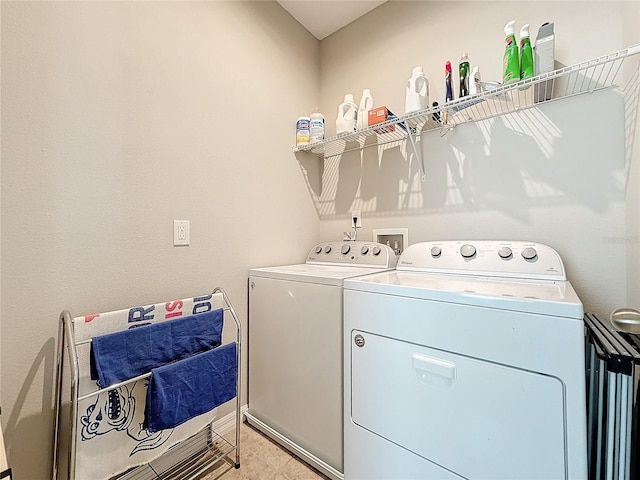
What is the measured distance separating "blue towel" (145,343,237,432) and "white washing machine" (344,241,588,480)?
0.54 m

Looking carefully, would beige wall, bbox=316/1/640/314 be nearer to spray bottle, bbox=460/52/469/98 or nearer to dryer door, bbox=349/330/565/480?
spray bottle, bbox=460/52/469/98

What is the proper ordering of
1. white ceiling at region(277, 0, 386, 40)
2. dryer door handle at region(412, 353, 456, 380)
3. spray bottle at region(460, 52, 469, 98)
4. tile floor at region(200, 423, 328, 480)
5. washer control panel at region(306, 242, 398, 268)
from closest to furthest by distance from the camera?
dryer door handle at region(412, 353, 456, 380) < tile floor at region(200, 423, 328, 480) < spray bottle at region(460, 52, 469, 98) < washer control panel at region(306, 242, 398, 268) < white ceiling at region(277, 0, 386, 40)

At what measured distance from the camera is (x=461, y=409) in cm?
88

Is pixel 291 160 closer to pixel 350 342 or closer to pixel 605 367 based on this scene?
pixel 350 342

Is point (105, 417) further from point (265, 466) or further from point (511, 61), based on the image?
point (511, 61)

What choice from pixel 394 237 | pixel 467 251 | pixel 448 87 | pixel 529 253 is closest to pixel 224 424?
pixel 394 237

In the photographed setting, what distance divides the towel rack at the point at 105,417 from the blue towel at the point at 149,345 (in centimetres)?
4

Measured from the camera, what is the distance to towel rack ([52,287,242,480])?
960 mm

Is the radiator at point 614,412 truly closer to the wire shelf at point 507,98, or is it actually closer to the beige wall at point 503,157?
the beige wall at point 503,157

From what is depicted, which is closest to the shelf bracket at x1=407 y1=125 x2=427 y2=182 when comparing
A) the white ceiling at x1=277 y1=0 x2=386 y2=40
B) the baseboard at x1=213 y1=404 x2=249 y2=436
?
the white ceiling at x1=277 y1=0 x2=386 y2=40

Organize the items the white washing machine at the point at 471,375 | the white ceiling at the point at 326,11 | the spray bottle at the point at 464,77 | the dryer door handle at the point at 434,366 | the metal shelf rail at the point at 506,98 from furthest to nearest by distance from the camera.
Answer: the white ceiling at the point at 326,11 < the spray bottle at the point at 464,77 < the metal shelf rail at the point at 506,98 < the dryer door handle at the point at 434,366 < the white washing machine at the point at 471,375

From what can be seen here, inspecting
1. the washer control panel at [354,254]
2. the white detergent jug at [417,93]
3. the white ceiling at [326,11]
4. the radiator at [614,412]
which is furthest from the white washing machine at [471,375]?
the white ceiling at [326,11]

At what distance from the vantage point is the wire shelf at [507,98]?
114cm

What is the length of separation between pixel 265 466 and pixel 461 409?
999 millimetres
